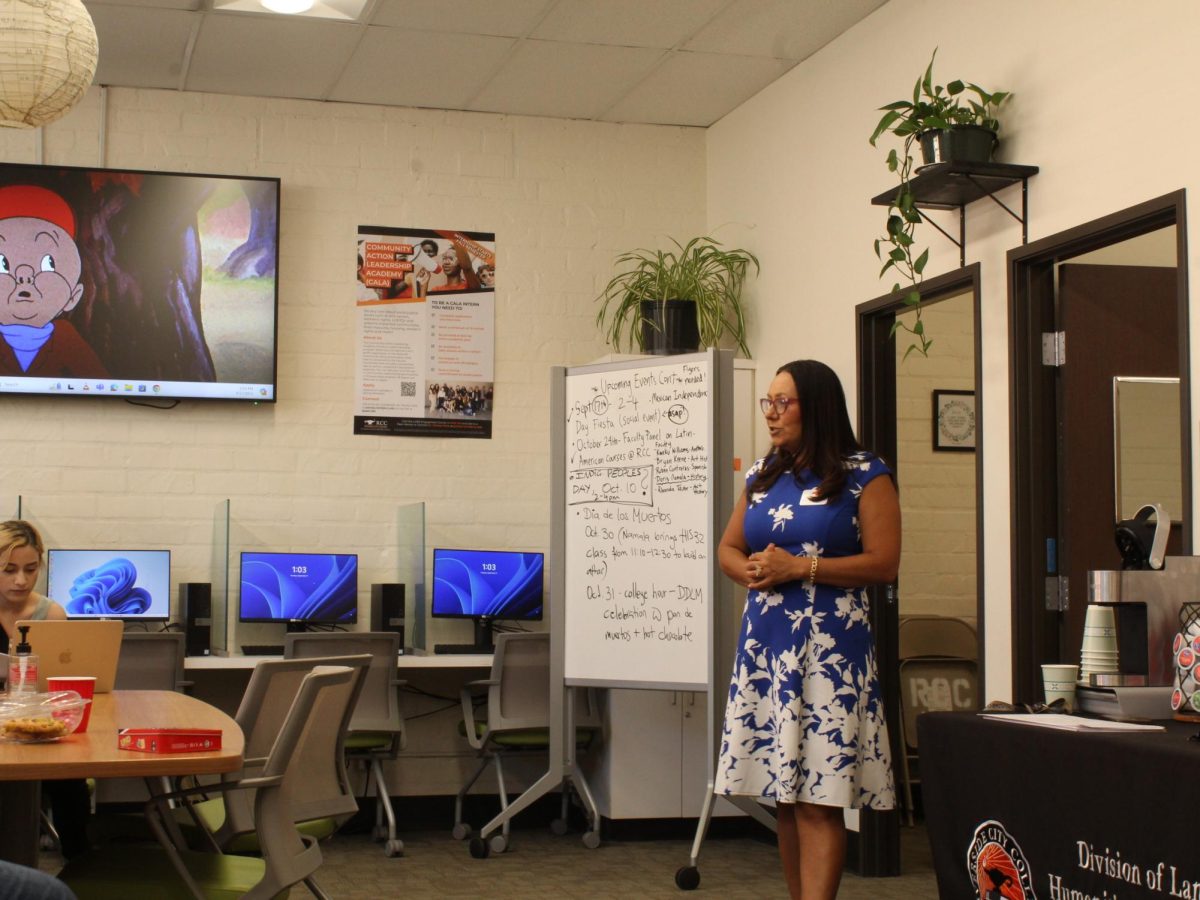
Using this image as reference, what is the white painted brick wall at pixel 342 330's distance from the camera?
5.86m

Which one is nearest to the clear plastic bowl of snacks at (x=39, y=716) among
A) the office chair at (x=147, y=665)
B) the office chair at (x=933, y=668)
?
the office chair at (x=147, y=665)

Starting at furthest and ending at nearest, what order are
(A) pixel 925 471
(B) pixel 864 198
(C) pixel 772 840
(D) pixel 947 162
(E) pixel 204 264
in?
(A) pixel 925 471 < (E) pixel 204 264 < (C) pixel 772 840 < (B) pixel 864 198 < (D) pixel 947 162

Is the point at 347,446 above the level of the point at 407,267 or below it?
below

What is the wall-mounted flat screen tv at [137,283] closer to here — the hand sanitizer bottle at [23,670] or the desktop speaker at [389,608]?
the desktop speaker at [389,608]

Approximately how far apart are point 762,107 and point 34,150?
308 cm

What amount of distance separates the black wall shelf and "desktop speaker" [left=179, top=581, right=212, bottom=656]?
303cm

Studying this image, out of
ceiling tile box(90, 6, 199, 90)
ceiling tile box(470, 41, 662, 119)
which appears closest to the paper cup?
ceiling tile box(470, 41, 662, 119)

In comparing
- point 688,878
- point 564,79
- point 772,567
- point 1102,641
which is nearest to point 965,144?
point 772,567

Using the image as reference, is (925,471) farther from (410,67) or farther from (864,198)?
(410,67)

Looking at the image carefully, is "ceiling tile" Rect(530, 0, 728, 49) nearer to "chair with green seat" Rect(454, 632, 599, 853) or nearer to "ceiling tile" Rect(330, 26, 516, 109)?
"ceiling tile" Rect(330, 26, 516, 109)

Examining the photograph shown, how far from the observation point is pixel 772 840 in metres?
5.53

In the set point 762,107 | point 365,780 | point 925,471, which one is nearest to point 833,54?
point 762,107

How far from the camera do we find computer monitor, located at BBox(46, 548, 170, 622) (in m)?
5.50

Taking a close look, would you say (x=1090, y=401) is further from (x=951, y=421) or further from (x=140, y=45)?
(x=140, y=45)
